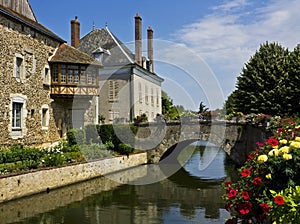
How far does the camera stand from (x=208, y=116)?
19.9 metres

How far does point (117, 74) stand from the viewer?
25.7m

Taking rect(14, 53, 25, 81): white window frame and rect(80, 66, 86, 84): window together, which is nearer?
rect(14, 53, 25, 81): white window frame

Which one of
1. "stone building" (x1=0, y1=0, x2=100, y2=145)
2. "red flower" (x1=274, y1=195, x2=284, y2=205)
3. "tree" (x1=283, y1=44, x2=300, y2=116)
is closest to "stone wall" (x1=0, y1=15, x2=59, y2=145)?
"stone building" (x1=0, y1=0, x2=100, y2=145)

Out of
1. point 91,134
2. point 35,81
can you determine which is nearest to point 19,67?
point 35,81

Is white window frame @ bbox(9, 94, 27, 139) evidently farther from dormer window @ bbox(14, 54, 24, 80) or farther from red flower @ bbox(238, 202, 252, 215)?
red flower @ bbox(238, 202, 252, 215)

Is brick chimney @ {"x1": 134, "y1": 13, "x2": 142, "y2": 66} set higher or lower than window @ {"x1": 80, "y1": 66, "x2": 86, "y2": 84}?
higher

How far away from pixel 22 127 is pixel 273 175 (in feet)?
47.5

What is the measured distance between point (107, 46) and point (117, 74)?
3061 millimetres

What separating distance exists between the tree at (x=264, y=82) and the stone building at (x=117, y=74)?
7466mm

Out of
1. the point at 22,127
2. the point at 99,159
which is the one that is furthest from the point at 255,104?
the point at 22,127

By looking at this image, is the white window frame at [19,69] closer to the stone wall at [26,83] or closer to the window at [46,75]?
the stone wall at [26,83]

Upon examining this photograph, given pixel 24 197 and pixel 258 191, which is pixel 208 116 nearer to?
pixel 24 197

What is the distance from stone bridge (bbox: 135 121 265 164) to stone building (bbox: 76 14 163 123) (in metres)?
3.28

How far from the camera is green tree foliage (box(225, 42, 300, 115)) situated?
21.8m
